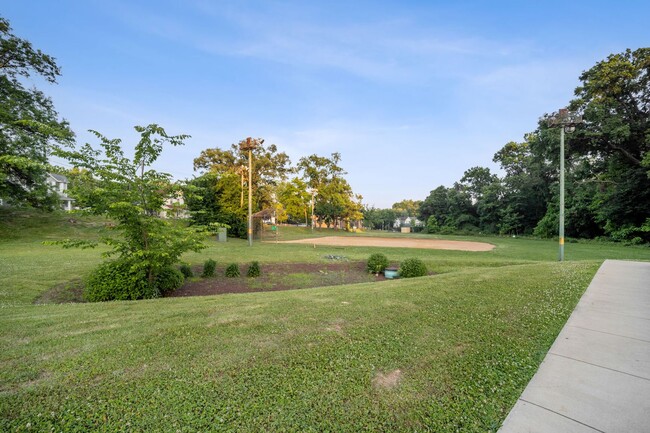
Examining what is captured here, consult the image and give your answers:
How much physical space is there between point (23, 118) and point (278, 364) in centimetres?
2441

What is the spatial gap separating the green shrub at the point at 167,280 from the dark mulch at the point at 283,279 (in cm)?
20

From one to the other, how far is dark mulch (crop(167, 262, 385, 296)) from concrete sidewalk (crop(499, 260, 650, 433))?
6197 mm

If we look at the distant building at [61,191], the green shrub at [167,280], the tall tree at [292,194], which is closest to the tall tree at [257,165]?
the tall tree at [292,194]

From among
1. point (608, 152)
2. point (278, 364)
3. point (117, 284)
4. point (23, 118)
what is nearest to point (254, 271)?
point (117, 284)

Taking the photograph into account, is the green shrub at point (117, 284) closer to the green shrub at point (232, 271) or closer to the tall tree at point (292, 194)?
the green shrub at point (232, 271)

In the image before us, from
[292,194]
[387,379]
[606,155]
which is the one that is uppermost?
[606,155]

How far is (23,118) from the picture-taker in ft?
57.8

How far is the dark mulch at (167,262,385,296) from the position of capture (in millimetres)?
8180

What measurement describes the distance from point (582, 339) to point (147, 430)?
4257mm

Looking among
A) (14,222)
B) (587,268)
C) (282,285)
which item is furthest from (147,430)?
(14,222)

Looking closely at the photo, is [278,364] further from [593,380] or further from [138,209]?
[138,209]

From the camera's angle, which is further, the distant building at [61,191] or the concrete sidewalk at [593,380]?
the distant building at [61,191]

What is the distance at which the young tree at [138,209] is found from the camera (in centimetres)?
596

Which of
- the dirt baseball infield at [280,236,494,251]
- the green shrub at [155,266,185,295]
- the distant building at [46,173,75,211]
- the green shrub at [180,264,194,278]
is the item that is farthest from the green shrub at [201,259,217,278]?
the dirt baseball infield at [280,236,494,251]
